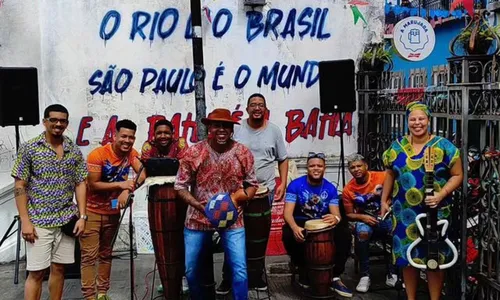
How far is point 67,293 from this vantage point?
5633 mm

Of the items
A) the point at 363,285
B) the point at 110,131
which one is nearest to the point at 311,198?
the point at 363,285

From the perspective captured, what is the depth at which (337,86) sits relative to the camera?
6996 mm

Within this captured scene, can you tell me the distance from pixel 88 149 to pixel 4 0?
2101mm

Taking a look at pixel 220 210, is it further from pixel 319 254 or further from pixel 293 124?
pixel 293 124

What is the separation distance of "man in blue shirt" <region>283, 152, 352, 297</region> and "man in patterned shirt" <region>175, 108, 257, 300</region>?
75cm

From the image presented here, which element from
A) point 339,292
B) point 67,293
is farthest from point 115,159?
point 339,292

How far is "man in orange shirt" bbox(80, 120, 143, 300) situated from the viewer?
486 centimetres

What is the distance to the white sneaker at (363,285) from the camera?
216 inches

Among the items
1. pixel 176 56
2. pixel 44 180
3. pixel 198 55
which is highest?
pixel 176 56

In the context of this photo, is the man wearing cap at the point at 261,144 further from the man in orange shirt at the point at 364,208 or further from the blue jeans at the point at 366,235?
the blue jeans at the point at 366,235

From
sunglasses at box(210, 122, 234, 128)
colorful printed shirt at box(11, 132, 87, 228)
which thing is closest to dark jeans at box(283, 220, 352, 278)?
sunglasses at box(210, 122, 234, 128)

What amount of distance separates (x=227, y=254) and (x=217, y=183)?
58 cm

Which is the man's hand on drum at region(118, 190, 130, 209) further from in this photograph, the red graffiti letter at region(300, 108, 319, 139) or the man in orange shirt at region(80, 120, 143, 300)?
the red graffiti letter at region(300, 108, 319, 139)

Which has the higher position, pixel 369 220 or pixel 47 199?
pixel 47 199
